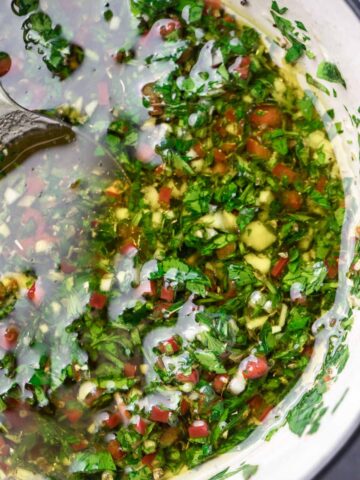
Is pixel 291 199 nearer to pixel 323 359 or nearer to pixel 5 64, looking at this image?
pixel 323 359

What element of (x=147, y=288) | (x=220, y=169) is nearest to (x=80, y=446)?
(x=147, y=288)

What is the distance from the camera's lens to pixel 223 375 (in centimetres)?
173

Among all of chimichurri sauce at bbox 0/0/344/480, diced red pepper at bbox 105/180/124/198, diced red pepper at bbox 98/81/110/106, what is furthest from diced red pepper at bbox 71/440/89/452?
diced red pepper at bbox 98/81/110/106

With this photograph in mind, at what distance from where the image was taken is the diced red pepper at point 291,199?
1.78m

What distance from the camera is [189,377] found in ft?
5.64

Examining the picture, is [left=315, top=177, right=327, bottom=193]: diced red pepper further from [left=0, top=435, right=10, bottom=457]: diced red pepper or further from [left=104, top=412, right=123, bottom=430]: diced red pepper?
[left=0, top=435, right=10, bottom=457]: diced red pepper

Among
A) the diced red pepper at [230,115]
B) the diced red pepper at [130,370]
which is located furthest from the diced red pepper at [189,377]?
the diced red pepper at [230,115]

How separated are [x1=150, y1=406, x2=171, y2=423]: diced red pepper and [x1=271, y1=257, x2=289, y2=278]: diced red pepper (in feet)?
1.38

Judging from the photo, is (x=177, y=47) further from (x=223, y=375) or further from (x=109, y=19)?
(x=223, y=375)

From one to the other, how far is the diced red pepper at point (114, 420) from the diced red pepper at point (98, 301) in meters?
0.26

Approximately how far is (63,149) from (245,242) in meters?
0.51

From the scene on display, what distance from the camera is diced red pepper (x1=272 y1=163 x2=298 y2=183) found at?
178 cm

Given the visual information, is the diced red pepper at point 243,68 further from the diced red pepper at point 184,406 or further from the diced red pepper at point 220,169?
the diced red pepper at point 184,406

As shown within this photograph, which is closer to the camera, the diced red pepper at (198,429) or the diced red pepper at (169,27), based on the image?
the diced red pepper at (198,429)
